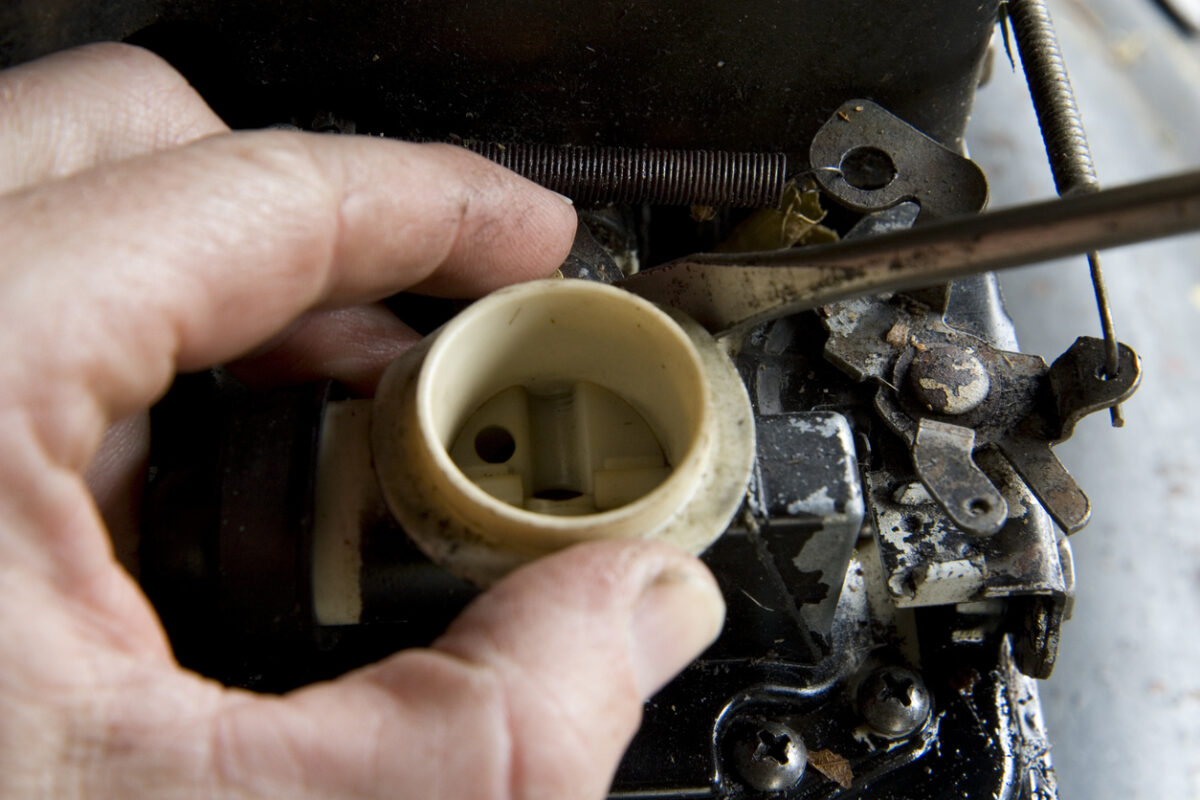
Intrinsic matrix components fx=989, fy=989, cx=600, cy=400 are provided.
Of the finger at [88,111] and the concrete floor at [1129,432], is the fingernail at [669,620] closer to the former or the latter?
the finger at [88,111]

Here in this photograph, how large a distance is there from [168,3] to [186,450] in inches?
18.9

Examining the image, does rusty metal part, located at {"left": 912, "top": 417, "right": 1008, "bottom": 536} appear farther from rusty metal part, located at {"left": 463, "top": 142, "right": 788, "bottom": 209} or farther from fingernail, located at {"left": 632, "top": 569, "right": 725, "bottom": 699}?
rusty metal part, located at {"left": 463, "top": 142, "right": 788, "bottom": 209}

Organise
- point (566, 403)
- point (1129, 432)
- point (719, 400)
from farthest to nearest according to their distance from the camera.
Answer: point (1129, 432) < point (566, 403) < point (719, 400)

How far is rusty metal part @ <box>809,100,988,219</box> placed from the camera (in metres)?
1.04

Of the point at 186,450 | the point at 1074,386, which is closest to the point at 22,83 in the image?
the point at 186,450

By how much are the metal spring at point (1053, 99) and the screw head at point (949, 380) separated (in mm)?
209

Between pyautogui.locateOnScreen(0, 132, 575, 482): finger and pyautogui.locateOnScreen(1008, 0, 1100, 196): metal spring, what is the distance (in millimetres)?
575

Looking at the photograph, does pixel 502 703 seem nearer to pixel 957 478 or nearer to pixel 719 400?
pixel 719 400

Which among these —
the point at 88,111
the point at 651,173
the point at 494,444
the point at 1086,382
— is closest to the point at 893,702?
the point at 1086,382

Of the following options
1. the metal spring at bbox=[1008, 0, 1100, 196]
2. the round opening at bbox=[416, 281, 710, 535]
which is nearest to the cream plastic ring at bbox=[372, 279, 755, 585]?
the round opening at bbox=[416, 281, 710, 535]

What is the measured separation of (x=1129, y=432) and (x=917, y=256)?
3.39ft

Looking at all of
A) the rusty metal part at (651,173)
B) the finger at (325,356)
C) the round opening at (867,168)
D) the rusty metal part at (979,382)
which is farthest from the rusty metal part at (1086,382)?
the finger at (325,356)

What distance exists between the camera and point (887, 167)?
1.07 m

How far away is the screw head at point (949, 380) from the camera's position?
3.14 feet
